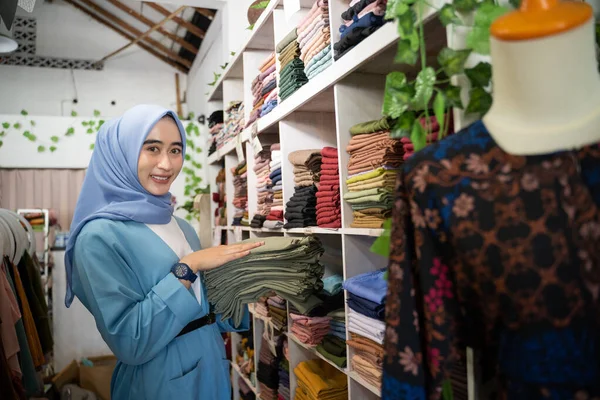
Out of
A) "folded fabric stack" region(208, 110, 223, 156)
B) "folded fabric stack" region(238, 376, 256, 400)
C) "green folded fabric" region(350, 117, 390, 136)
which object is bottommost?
"folded fabric stack" region(238, 376, 256, 400)

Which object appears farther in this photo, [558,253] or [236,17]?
[236,17]

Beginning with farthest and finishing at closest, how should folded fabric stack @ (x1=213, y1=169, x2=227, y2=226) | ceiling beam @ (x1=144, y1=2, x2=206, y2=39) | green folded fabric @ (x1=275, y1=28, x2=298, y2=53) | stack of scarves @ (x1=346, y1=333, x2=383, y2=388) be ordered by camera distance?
ceiling beam @ (x1=144, y1=2, x2=206, y2=39) → folded fabric stack @ (x1=213, y1=169, x2=227, y2=226) → green folded fabric @ (x1=275, y1=28, x2=298, y2=53) → stack of scarves @ (x1=346, y1=333, x2=383, y2=388)

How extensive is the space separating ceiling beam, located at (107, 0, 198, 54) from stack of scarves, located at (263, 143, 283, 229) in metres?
4.66

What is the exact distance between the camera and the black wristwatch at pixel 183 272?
154 centimetres

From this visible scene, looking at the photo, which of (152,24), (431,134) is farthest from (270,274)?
(152,24)

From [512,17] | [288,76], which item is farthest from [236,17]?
[512,17]

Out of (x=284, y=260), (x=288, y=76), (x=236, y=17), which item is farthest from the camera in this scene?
(x=236, y=17)

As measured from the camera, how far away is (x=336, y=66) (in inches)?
63.7

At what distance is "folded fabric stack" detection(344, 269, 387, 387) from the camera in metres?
1.47

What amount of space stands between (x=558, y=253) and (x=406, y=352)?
1.06ft

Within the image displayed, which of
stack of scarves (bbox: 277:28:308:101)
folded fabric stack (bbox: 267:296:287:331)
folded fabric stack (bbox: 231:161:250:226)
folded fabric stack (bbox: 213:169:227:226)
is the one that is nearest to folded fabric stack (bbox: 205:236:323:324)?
folded fabric stack (bbox: 267:296:287:331)

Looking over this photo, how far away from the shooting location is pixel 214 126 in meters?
3.96

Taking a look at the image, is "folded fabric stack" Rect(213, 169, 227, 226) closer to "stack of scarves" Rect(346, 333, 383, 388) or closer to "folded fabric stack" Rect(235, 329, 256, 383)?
"folded fabric stack" Rect(235, 329, 256, 383)

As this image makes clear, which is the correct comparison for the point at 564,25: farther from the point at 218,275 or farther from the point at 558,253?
the point at 218,275
